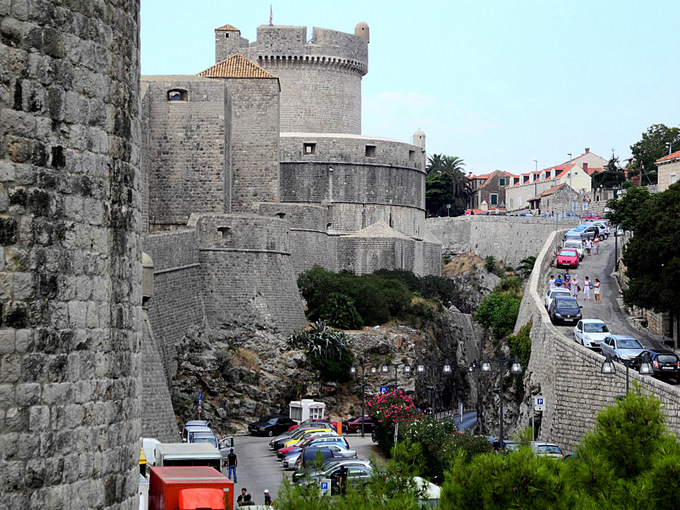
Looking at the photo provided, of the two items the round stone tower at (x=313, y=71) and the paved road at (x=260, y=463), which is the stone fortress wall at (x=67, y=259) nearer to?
the paved road at (x=260, y=463)

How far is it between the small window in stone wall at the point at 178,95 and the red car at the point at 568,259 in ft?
61.5

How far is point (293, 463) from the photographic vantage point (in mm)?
29453

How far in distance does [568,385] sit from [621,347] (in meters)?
1.88

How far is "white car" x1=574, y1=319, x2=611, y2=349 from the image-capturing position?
33.5m

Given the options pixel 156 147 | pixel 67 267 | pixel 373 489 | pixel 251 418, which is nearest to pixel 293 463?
pixel 251 418

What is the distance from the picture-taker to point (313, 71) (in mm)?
62812

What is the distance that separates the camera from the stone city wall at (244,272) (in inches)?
1694

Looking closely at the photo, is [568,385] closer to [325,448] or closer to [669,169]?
[325,448]

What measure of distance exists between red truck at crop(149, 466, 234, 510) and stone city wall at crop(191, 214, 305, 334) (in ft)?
85.9

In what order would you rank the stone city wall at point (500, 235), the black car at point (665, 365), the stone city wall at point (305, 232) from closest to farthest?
the black car at point (665, 365) → the stone city wall at point (305, 232) → the stone city wall at point (500, 235)

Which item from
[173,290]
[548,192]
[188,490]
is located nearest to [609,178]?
[548,192]

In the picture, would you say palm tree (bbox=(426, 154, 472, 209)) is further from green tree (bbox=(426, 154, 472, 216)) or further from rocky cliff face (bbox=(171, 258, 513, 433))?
rocky cliff face (bbox=(171, 258, 513, 433))

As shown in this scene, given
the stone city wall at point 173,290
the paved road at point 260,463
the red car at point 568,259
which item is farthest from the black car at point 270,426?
the red car at point 568,259

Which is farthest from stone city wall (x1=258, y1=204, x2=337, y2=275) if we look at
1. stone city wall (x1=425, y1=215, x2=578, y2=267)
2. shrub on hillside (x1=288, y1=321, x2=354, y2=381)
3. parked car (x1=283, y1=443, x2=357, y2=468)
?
stone city wall (x1=425, y1=215, x2=578, y2=267)
